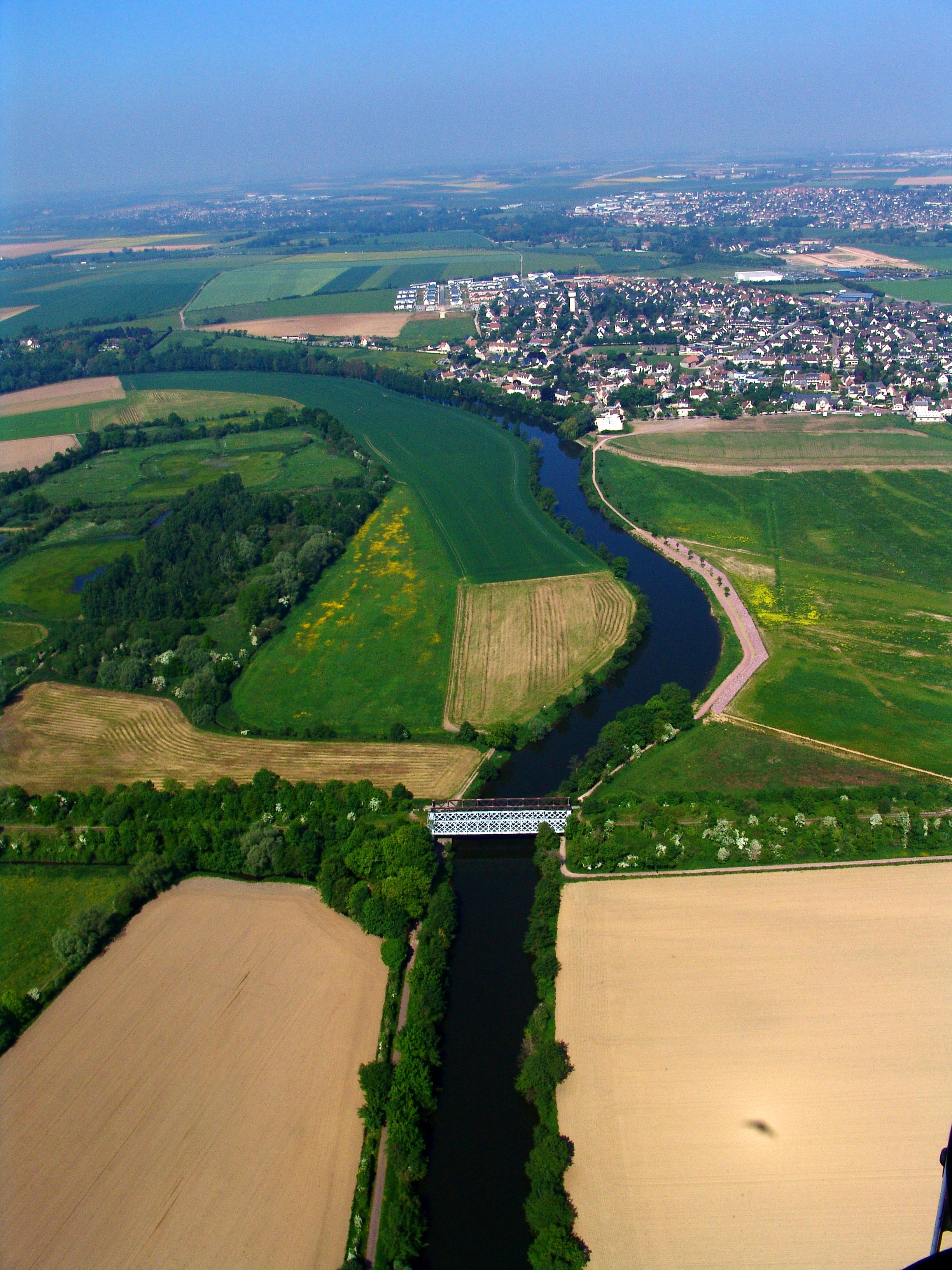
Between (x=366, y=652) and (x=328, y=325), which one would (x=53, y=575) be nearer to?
(x=366, y=652)

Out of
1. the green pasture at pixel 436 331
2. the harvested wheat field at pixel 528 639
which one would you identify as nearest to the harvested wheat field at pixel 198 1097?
the harvested wheat field at pixel 528 639

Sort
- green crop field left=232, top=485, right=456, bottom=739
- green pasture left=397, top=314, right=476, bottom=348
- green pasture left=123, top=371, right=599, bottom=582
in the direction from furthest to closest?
green pasture left=397, top=314, right=476, bottom=348, green pasture left=123, top=371, right=599, bottom=582, green crop field left=232, top=485, right=456, bottom=739

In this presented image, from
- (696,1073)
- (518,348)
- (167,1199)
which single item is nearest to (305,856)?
(167,1199)

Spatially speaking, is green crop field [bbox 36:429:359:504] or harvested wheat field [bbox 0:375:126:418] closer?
green crop field [bbox 36:429:359:504]

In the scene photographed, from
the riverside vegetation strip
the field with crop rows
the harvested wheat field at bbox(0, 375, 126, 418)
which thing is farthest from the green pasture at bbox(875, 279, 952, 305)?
the riverside vegetation strip

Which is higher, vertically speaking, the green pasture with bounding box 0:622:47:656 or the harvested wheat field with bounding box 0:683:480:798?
the green pasture with bounding box 0:622:47:656

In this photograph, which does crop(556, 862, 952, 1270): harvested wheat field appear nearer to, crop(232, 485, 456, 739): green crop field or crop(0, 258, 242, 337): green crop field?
crop(232, 485, 456, 739): green crop field
